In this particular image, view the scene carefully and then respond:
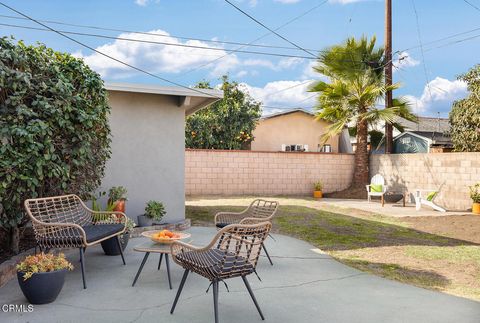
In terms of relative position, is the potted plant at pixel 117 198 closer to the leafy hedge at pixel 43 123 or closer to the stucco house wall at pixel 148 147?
the stucco house wall at pixel 148 147

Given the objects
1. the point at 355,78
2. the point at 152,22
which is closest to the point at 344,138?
the point at 355,78

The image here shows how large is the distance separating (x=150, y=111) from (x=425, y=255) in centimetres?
541

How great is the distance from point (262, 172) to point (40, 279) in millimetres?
12232

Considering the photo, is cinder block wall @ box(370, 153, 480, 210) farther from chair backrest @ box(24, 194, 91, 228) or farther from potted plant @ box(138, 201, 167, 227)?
chair backrest @ box(24, 194, 91, 228)

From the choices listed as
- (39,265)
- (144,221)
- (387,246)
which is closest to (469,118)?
(387,246)

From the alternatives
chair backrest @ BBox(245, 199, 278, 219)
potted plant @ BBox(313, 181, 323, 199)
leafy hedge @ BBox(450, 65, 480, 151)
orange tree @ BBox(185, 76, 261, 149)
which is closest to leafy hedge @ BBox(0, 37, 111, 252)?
chair backrest @ BBox(245, 199, 278, 219)

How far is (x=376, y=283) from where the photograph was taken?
438 cm

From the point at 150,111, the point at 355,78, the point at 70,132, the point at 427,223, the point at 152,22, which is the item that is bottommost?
the point at 427,223

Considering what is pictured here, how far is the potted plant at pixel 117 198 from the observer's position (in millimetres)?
6802

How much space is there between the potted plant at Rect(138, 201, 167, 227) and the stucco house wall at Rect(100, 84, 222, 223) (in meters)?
0.45

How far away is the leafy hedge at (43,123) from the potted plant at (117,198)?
908 mm

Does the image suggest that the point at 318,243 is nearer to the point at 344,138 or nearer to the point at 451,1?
the point at 451,1

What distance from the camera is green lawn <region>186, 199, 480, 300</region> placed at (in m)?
4.80

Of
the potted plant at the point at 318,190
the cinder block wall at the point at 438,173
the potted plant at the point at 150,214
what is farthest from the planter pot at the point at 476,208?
the potted plant at the point at 150,214
